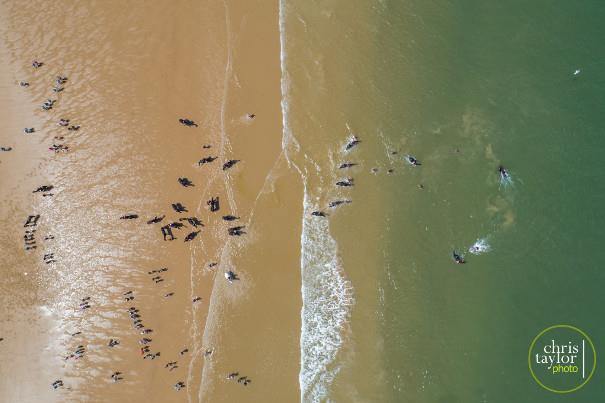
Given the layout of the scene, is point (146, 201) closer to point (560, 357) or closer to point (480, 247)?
point (480, 247)

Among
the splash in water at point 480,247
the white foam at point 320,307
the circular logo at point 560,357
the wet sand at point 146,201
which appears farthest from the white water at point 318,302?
the circular logo at point 560,357

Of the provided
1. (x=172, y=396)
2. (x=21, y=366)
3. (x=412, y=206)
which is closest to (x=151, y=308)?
(x=172, y=396)

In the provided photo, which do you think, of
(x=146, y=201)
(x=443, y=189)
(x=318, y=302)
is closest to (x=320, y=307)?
(x=318, y=302)

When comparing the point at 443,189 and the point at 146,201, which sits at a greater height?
the point at 146,201

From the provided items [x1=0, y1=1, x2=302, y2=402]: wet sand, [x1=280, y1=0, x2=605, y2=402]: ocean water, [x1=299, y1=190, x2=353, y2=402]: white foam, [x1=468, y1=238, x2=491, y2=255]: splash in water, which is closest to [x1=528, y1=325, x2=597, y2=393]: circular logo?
[x1=280, y1=0, x2=605, y2=402]: ocean water

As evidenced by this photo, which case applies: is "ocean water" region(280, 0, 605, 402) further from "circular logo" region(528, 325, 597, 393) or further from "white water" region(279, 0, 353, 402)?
"circular logo" region(528, 325, 597, 393)

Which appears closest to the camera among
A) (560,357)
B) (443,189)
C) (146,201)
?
(146,201)

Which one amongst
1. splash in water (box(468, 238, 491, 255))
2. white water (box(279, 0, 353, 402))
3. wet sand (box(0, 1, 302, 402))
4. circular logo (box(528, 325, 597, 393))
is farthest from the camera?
circular logo (box(528, 325, 597, 393))
